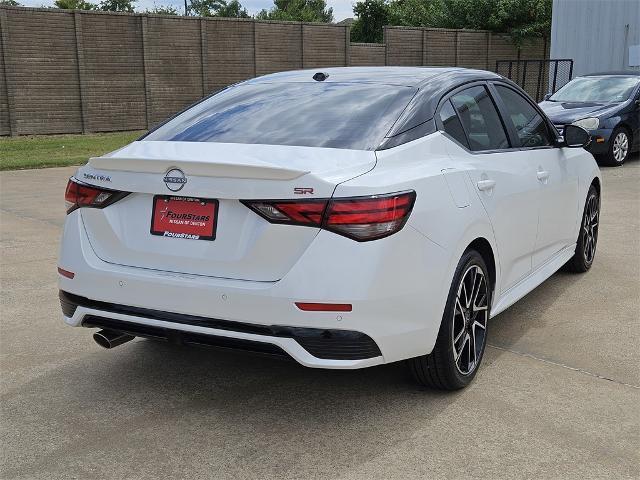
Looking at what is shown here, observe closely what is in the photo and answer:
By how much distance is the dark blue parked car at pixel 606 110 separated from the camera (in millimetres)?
12570

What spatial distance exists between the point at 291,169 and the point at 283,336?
2.22 feet

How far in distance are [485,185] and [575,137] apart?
162 centimetres

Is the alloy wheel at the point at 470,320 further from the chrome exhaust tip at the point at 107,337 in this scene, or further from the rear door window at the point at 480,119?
the chrome exhaust tip at the point at 107,337

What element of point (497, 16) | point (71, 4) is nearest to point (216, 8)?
point (71, 4)

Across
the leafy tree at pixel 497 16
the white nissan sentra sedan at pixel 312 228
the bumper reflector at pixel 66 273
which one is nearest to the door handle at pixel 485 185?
the white nissan sentra sedan at pixel 312 228

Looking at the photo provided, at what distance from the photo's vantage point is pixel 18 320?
498 cm

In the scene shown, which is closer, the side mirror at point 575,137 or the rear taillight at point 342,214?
the rear taillight at point 342,214

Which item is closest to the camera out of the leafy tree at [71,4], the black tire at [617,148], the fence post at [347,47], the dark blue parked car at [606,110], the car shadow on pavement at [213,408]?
the car shadow on pavement at [213,408]

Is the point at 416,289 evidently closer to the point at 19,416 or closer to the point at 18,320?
the point at 19,416

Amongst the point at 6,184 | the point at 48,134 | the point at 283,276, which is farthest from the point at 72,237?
the point at 48,134

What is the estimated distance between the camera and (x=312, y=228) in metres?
3.04

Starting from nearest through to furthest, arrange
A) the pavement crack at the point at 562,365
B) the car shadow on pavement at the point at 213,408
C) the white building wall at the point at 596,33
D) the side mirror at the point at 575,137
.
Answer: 1. the car shadow on pavement at the point at 213,408
2. the pavement crack at the point at 562,365
3. the side mirror at the point at 575,137
4. the white building wall at the point at 596,33

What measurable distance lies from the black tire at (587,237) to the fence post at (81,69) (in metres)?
16.5

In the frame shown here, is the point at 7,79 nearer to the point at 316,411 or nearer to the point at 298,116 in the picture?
the point at 298,116
